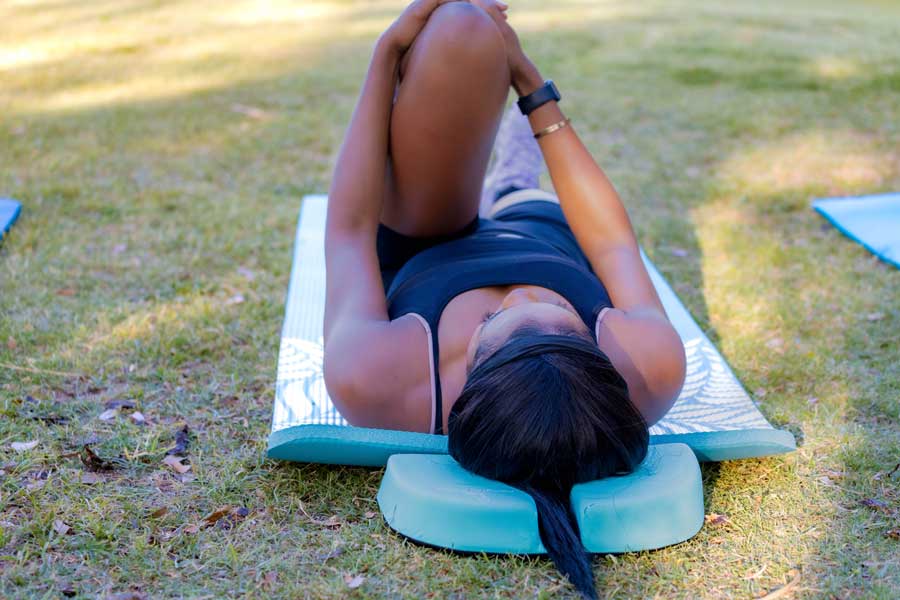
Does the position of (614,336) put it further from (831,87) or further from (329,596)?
(831,87)

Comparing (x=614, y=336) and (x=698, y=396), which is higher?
(x=614, y=336)

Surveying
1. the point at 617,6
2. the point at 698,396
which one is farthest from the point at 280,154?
the point at 617,6

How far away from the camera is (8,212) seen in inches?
154

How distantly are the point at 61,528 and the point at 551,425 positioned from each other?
1.12 m

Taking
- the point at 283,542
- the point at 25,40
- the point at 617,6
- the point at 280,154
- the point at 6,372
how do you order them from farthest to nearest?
the point at 617,6, the point at 25,40, the point at 280,154, the point at 6,372, the point at 283,542

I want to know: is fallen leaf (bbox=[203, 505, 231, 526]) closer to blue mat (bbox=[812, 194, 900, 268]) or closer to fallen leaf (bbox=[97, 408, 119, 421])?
fallen leaf (bbox=[97, 408, 119, 421])

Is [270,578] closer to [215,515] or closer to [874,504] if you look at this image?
[215,515]

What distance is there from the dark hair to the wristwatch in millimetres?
938

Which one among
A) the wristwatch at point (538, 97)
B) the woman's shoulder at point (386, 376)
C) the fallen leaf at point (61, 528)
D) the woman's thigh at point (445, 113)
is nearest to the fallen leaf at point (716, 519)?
the woman's shoulder at point (386, 376)

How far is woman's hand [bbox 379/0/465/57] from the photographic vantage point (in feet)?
7.97

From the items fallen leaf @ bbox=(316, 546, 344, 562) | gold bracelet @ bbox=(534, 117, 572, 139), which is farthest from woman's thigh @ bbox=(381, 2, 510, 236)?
fallen leaf @ bbox=(316, 546, 344, 562)

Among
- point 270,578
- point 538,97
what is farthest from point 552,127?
point 270,578

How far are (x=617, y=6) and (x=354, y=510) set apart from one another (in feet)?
29.5

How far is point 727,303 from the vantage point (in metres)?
3.42
